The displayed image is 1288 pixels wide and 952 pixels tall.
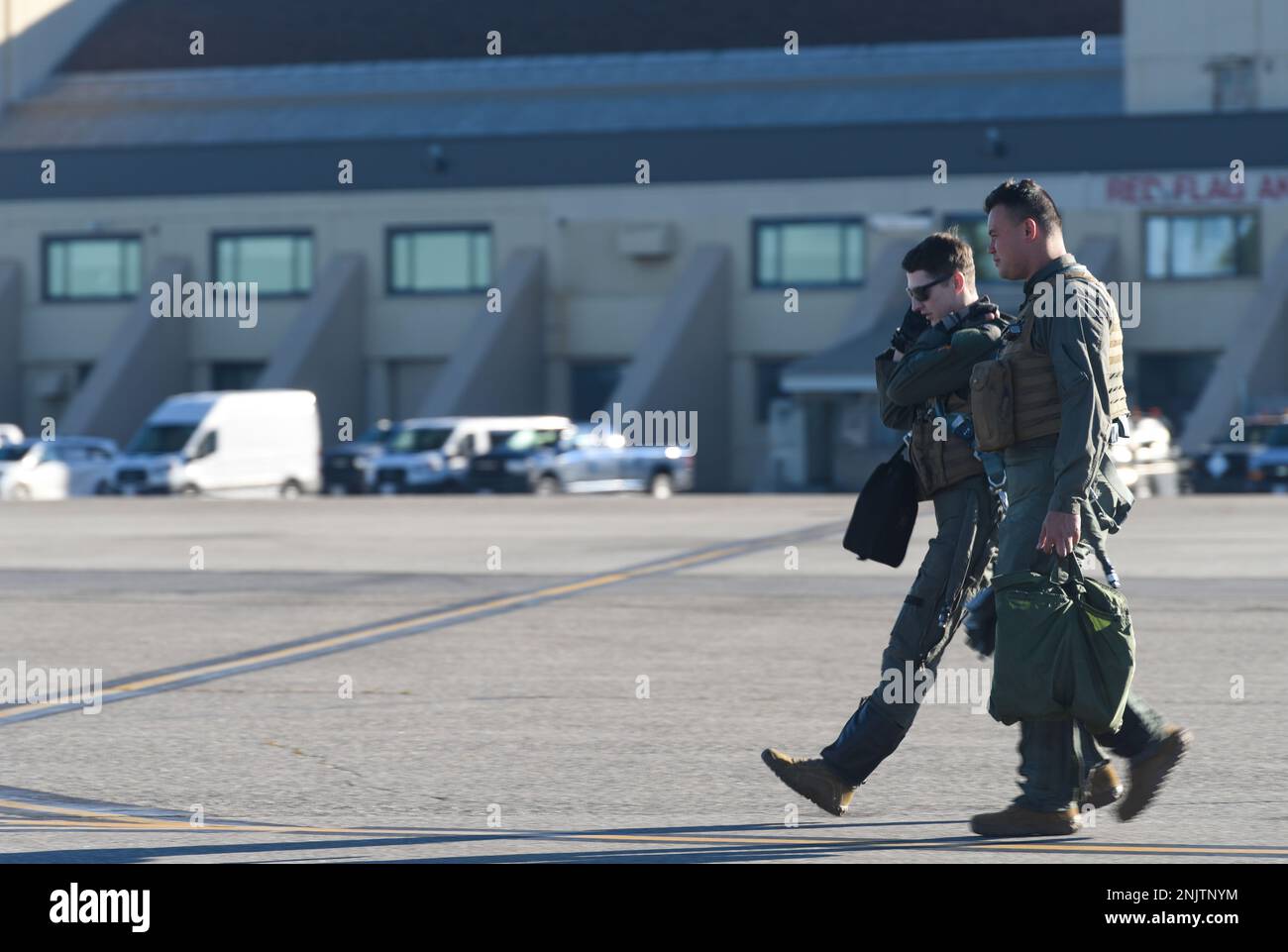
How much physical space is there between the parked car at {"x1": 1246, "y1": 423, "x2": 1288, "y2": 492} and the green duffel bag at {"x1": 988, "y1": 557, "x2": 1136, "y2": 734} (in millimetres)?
29475

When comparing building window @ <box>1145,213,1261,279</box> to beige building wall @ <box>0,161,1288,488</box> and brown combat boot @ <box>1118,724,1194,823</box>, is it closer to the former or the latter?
beige building wall @ <box>0,161,1288,488</box>

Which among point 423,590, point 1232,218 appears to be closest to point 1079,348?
point 423,590

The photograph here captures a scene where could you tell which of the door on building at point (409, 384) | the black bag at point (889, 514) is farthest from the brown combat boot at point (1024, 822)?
the door on building at point (409, 384)

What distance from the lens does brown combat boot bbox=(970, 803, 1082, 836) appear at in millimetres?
6328

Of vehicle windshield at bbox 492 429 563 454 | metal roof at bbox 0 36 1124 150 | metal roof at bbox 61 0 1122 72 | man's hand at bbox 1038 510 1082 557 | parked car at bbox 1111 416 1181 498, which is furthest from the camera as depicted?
metal roof at bbox 61 0 1122 72

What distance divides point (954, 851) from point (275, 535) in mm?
16129

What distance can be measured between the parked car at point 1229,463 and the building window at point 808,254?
456 inches

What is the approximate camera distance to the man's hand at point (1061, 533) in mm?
6121

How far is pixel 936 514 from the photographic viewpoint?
21.9ft

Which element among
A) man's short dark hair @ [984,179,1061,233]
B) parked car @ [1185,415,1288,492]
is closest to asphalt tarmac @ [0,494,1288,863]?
man's short dark hair @ [984,179,1061,233]

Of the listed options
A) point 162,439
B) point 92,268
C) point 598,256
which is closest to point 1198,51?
point 598,256

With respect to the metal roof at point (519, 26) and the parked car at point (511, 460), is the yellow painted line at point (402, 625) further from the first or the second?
the metal roof at point (519, 26)

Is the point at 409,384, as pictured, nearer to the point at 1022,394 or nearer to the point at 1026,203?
the point at 1026,203

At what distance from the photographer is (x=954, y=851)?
6.17 metres
